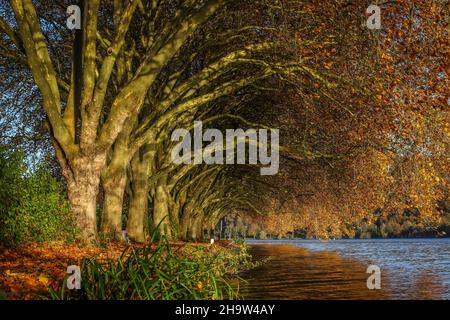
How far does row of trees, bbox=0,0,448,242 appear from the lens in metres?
14.6

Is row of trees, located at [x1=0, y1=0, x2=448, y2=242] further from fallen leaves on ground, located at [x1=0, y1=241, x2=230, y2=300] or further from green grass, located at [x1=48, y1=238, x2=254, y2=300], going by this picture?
green grass, located at [x1=48, y1=238, x2=254, y2=300]

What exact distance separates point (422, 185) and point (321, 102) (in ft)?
21.6

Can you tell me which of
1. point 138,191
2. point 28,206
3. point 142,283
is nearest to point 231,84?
point 138,191

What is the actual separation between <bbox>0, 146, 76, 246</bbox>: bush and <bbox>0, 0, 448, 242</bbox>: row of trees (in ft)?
1.80

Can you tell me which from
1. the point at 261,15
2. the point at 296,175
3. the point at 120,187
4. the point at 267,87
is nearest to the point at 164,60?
the point at 120,187

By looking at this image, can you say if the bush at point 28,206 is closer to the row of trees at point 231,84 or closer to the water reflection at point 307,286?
the row of trees at point 231,84

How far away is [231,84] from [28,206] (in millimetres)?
9474

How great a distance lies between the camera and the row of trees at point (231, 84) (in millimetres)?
14633

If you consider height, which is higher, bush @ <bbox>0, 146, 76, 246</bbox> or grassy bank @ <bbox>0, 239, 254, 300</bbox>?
bush @ <bbox>0, 146, 76, 246</bbox>

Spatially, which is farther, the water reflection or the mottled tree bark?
the mottled tree bark

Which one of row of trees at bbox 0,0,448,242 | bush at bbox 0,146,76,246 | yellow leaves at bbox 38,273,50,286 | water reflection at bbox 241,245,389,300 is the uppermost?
row of trees at bbox 0,0,448,242

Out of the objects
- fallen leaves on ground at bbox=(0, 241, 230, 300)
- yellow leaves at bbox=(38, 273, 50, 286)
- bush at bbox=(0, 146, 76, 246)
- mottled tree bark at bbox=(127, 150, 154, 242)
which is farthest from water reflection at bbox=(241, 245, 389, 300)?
yellow leaves at bbox=(38, 273, 50, 286)

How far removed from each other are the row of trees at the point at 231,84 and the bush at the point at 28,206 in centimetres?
55

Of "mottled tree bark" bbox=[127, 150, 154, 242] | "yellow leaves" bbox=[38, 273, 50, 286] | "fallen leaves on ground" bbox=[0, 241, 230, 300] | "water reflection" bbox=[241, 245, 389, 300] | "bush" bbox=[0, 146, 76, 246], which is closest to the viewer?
"fallen leaves on ground" bbox=[0, 241, 230, 300]
